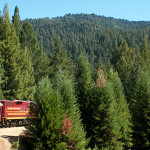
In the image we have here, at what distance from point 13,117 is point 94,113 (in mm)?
13622

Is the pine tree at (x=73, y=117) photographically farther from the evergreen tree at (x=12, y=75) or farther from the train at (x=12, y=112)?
the evergreen tree at (x=12, y=75)

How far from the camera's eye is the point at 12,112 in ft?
107

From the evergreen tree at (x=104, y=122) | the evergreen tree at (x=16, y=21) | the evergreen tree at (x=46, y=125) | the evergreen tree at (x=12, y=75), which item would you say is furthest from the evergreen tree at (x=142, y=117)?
the evergreen tree at (x=16, y=21)

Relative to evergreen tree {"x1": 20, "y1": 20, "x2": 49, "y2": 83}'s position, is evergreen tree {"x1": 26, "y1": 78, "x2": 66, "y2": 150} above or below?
below

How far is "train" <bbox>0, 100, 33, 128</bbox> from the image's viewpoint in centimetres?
3116

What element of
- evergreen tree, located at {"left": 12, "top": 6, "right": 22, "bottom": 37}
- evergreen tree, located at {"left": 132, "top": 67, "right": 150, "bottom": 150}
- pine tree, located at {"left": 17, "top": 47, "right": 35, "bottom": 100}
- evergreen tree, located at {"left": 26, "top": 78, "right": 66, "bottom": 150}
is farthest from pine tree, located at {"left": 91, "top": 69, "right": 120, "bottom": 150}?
evergreen tree, located at {"left": 12, "top": 6, "right": 22, "bottom": 37}

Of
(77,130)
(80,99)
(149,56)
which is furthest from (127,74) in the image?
(77,130)

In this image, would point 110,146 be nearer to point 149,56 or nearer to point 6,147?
point 6,147

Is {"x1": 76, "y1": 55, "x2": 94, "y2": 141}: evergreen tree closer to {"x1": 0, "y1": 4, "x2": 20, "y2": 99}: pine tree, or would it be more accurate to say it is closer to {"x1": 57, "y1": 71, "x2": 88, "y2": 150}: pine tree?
{"x1": 57, "y1": 71, "x2": 88, "y2": 150}: pine tree

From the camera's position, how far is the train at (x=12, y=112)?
1227 inches

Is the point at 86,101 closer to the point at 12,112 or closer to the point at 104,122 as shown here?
the point at 104,122

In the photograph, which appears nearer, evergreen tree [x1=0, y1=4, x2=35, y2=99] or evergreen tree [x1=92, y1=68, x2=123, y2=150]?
evergreen tree [x1=92, y1=68, x2=123, y2=150]

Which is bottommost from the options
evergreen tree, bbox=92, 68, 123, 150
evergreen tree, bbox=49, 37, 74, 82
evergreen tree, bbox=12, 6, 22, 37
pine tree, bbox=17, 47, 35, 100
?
evergreen tree, bbox=92, 68, 123, 150

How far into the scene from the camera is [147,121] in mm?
25812
